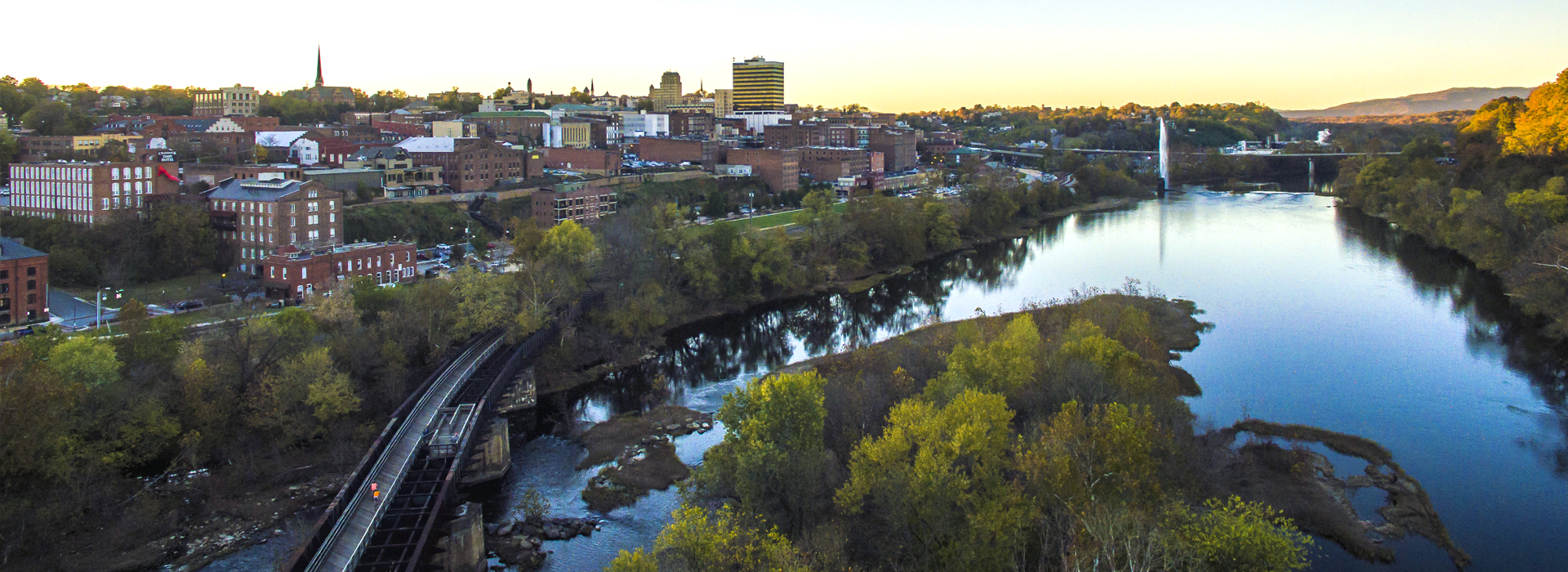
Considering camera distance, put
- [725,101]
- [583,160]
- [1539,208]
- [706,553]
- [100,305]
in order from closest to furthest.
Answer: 1. [706,553]
2. [100,305]
3. [1539,208]
4. [583,160]
5. [725,101]

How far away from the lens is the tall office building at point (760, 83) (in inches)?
3802

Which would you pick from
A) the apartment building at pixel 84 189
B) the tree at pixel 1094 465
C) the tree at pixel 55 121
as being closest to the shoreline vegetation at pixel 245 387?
the tree at pixel 1094 465

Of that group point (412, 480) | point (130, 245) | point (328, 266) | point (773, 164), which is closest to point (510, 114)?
point (773, 164)

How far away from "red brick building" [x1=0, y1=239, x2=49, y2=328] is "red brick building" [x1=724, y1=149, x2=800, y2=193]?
114ft

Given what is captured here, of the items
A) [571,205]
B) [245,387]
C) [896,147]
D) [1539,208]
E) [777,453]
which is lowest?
[777,453]

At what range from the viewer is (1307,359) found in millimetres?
21422

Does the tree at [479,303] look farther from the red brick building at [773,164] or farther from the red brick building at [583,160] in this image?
the red brick building at [773,164]

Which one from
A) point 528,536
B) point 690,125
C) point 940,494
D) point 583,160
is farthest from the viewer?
point 690,125

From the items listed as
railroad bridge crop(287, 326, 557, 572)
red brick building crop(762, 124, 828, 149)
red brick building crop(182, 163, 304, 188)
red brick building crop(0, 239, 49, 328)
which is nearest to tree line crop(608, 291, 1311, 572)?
railroad bridge crop(287, 326, 557, 572)

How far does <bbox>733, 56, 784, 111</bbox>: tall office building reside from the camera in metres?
96.6

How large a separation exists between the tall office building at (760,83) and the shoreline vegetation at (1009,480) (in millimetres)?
83013

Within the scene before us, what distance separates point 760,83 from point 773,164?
46.9 meters

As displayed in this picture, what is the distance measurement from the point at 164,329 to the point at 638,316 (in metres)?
9.28

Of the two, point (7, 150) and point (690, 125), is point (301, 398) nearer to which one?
point (7, 150)
